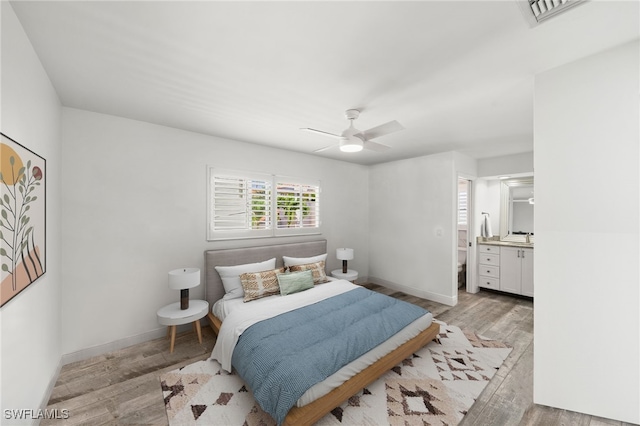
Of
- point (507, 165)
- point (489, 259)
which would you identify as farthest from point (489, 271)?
point (507, 165)

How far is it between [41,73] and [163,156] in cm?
134

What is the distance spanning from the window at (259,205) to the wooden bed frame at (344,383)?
0.28 metres

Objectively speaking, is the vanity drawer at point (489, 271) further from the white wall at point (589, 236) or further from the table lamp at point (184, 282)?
the table lamp at point (184, 282)

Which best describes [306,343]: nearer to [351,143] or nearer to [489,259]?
[351,143]

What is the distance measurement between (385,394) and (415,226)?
317 centimetres

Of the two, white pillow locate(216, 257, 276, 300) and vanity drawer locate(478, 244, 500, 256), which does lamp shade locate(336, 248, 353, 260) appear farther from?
vanity drawer locate(478, 244, 500, 256)

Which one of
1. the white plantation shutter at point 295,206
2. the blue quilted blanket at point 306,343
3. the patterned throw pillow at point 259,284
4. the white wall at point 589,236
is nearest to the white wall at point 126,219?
the patterned throw pillow at point 259,284

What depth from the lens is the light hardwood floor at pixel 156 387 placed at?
6.27 feet

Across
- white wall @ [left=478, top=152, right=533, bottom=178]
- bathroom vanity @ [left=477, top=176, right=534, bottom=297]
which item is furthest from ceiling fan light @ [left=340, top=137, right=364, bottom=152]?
bathroom vanity @ [left=477, top=176, right=534, bottom=297]

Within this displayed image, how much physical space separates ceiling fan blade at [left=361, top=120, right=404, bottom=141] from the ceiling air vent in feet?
3.39

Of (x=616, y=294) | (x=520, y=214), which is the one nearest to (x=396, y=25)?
(x=616, y=294)

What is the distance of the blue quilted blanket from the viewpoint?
180 centimetres

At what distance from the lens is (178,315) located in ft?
9.21

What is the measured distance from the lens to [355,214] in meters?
5.43
